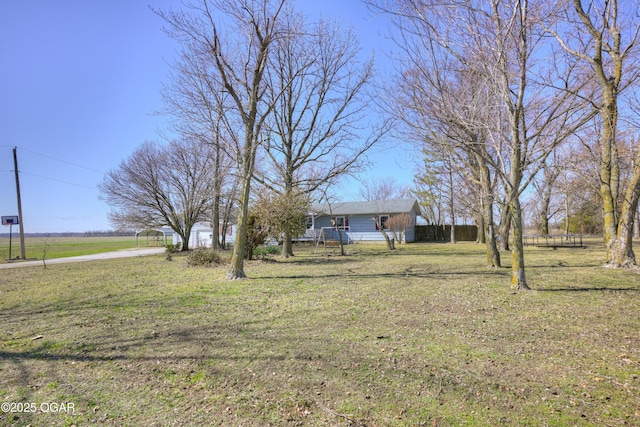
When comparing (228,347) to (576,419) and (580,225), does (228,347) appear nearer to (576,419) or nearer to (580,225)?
(576,419)

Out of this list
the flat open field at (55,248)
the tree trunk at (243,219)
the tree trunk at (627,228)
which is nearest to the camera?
the tree trunk at (243,219)

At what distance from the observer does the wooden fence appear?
105 feet

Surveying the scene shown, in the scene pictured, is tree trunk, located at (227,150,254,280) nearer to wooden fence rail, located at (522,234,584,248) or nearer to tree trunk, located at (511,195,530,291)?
tree trunk, located at (511,195,530,291)

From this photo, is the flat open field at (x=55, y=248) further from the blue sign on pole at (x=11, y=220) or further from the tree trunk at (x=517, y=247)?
the tree trunk at (x=517, y=247)

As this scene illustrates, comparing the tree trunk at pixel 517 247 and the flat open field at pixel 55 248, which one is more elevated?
the tree trunk at pixel 517 247

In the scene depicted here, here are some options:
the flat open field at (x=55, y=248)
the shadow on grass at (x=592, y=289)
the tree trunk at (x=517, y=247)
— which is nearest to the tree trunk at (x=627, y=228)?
the shadow on grass at (x=592, y=289)

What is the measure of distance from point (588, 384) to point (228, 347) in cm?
334

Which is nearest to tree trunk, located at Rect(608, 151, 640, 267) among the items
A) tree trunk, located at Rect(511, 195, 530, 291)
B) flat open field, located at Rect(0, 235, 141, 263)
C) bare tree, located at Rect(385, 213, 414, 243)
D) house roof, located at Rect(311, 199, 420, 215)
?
tree trunk, located at Rect(511, 195, 530, 291)

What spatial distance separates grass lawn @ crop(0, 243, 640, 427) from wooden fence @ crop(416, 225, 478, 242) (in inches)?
1019

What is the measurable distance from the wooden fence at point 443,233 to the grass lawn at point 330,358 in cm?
2588

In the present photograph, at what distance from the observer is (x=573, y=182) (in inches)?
607

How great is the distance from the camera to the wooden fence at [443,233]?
3203 centimetres

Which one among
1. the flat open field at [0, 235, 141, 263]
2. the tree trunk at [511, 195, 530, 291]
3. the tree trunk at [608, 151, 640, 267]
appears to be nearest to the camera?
the tree trunk at [511, 195, 530, 291]

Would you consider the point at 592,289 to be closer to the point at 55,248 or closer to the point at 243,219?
the point at 243,219
